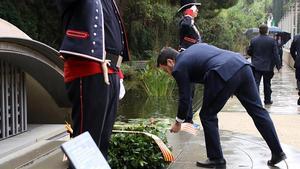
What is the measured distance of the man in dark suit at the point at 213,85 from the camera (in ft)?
17.6

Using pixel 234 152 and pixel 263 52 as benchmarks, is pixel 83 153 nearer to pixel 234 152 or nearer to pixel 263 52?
pixel 234 152

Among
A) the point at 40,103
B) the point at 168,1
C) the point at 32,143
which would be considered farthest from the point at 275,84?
the point at 32,143

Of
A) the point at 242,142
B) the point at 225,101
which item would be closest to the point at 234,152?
the point at 242,142

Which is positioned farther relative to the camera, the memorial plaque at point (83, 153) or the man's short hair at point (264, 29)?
the man's short hair at point (264, 29)

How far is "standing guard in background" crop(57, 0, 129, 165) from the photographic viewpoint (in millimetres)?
2982

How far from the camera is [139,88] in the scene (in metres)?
16.0

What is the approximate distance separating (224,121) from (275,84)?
30.2ft

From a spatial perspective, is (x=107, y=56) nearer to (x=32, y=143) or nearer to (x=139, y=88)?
(x=32, y=143)

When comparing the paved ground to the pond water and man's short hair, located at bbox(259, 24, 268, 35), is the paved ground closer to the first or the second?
the pond water

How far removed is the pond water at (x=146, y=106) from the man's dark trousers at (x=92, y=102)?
706 centimetres

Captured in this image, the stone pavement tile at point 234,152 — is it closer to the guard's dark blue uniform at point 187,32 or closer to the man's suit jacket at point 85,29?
the guard's dark blue uniform at point 187,32

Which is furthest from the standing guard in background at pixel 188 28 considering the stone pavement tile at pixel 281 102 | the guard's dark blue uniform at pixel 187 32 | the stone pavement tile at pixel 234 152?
the stone pavement tile at pixel 281 102

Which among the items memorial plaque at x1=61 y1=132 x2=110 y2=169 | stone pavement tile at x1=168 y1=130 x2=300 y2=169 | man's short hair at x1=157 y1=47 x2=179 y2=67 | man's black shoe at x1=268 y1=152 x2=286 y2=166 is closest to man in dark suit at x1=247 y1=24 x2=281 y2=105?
stone pavement tile at x1=168 y1=130 x2=300 y2=169

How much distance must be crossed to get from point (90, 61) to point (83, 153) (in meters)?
0.61
